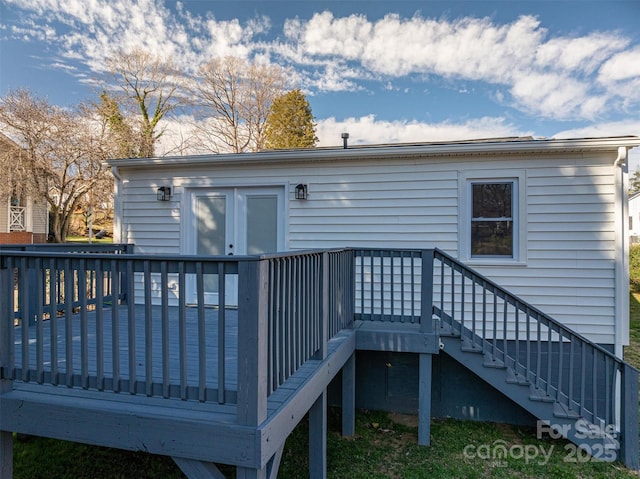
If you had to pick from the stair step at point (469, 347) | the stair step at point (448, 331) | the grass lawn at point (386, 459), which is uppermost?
the stair step at point (448, 331)

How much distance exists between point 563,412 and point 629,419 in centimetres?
55

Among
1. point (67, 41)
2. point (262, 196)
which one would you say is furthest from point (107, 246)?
point (67, 41)

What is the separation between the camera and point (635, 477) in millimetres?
3471

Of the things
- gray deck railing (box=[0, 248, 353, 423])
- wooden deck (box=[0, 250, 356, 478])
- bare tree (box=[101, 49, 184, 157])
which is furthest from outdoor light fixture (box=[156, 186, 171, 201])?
bare tree (box=[101, 49, 184, 157])

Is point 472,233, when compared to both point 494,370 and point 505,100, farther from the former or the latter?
point 505,100

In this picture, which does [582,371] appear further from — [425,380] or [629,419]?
[425,380]

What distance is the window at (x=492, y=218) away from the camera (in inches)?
189

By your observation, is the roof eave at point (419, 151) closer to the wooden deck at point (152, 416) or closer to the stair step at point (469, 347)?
the stair step at point (469, 347)

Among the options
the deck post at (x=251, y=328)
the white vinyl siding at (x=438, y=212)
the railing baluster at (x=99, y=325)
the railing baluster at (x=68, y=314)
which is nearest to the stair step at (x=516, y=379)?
the white vinyl siding at (x=438, y=212)

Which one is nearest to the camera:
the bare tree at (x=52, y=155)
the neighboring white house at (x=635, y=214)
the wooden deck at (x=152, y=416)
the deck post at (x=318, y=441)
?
the wooden deck at (x=152, y=416)

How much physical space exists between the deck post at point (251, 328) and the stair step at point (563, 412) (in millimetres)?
3419

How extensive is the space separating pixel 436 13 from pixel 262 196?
7.88 metres

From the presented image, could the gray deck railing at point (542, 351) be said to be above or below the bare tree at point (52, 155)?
below

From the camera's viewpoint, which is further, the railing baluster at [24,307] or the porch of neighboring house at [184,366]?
the railing baluster at [24,307]
